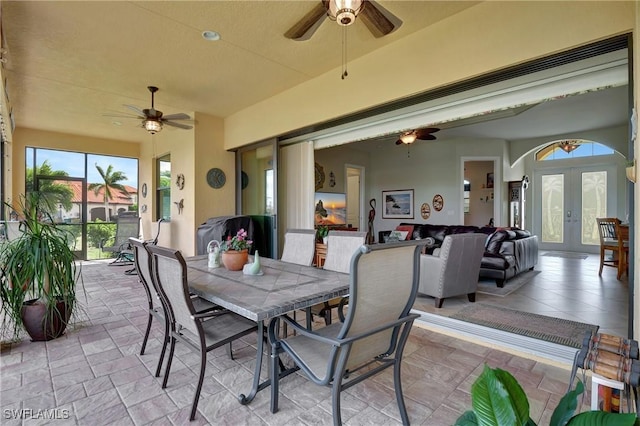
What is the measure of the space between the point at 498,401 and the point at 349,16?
214 centimetres

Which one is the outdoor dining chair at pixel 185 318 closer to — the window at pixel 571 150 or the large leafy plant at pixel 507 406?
the large leafy plant at pixel 507 406

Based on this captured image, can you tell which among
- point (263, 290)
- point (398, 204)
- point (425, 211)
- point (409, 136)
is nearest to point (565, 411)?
point (263, 290)

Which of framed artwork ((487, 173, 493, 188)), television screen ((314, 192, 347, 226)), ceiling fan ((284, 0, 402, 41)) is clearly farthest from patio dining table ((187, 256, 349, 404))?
framed artwork ((487, 173, 493, 188))

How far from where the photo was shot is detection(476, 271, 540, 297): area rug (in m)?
4.44

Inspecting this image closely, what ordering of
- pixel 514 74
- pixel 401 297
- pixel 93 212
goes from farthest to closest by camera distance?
1. pixel 93 212
2. pixel 514 74
3. pixel 401 297

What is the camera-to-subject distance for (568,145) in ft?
29.0

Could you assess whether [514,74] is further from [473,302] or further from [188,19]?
[188,19]

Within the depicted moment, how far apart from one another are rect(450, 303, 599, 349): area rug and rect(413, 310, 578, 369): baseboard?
14 centimetres

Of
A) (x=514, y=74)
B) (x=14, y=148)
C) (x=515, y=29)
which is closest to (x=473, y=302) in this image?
(x=514, y=74)

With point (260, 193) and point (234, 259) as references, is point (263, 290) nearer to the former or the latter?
point (234, 259)

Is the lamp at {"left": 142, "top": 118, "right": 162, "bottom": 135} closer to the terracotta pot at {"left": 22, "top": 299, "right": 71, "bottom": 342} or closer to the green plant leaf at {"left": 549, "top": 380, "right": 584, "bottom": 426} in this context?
the terracotta pot at {"left": 22, "top": 299, "right": 71, "bottom": 342}

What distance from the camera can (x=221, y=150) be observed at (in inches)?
238

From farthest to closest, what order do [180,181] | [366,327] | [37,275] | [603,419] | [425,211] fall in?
[425,211] < [180,181] < [37,275] < [366,327] < [603,419]

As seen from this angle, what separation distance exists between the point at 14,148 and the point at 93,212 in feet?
6.28
